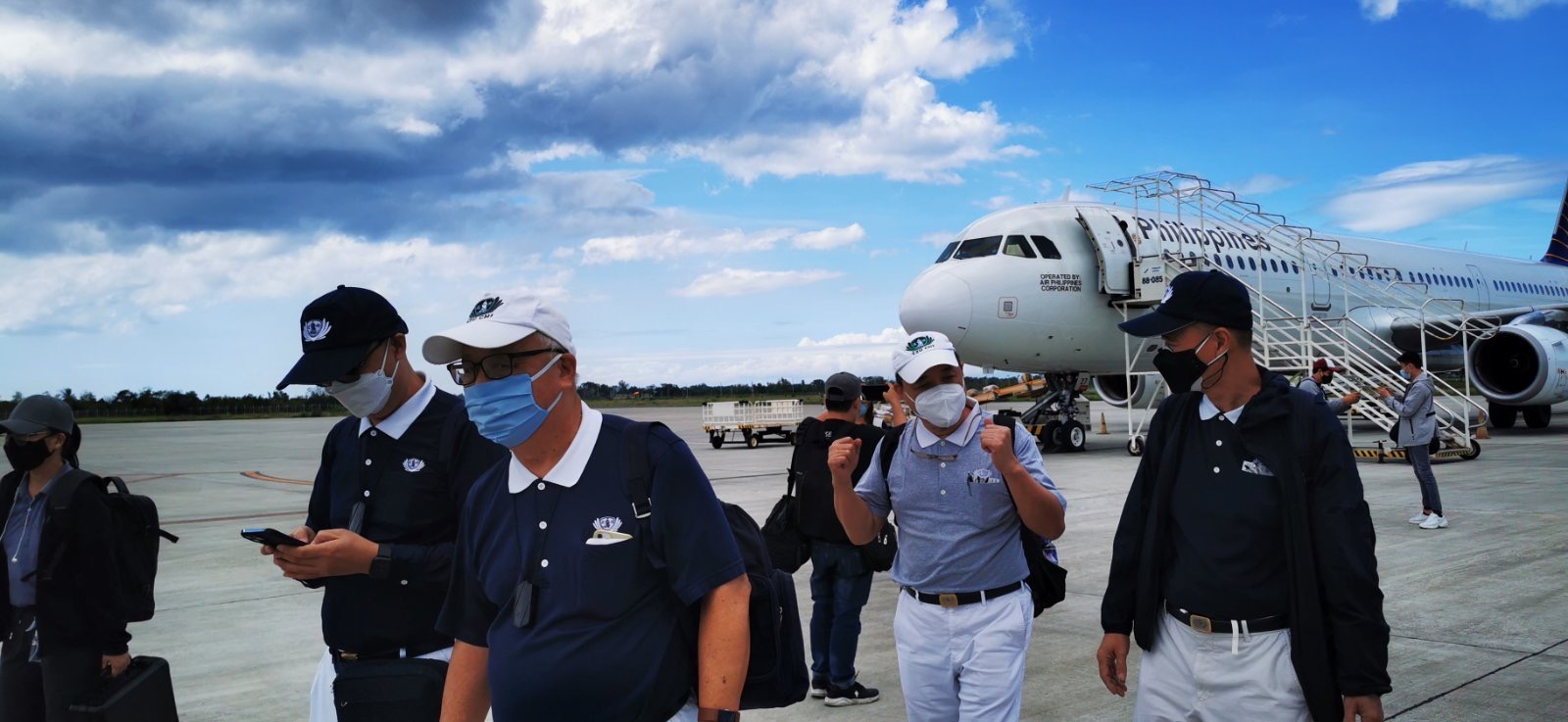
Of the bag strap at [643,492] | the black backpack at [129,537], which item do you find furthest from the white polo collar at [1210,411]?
the black backpack at [129,537]

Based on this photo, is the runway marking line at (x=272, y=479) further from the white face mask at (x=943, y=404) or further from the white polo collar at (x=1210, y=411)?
the white polo collar at (x=1210, y=411)

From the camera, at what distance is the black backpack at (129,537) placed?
4.10 m

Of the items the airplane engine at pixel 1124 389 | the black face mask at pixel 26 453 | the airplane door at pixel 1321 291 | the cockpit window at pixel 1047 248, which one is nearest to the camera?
the black face mask at pixel 26 453

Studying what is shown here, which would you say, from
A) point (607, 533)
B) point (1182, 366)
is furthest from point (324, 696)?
point (1182, 366)

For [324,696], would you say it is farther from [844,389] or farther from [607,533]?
[844,389]

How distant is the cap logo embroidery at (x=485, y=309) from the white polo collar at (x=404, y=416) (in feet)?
2.30

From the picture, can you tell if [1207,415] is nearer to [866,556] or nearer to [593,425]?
[593,425]

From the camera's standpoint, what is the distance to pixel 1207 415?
10.9 ft

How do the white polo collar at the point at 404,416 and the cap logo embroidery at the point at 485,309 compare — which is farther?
the white polo collar at the point at 404,416

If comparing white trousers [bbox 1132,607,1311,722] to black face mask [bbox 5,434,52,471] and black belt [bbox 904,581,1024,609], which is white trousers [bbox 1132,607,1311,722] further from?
black face mask [bbox 5,434,52,471]

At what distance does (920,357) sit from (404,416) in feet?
5.65

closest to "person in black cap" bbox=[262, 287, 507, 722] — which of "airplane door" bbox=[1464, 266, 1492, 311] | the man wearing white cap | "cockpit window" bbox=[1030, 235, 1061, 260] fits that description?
the man wearing white cap

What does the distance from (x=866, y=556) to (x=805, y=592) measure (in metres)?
2.76

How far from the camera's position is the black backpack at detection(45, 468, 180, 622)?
4.10 m
